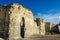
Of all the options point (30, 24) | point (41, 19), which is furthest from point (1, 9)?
point (41, 19)

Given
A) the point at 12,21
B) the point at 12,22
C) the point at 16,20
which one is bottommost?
the point at 12,22

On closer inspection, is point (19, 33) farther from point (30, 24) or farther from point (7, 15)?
→ point (30, 24)

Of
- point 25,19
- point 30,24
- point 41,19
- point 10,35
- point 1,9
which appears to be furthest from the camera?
point 41,19

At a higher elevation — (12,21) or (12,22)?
(12,21)

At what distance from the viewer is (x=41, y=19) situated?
36.0m

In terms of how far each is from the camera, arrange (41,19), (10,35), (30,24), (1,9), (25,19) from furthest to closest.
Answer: (41,19), (30,24), (25,19), (1,9), (10,35)

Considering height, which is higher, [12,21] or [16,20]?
[16,20]

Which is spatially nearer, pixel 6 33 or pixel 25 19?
pixel 6 33

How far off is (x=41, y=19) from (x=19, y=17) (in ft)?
43.3

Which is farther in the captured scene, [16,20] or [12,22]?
[16,20]

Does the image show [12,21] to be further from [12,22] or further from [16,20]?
[16,20]

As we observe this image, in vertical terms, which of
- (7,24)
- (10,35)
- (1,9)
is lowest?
(10,35)

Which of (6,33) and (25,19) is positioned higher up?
(25,19)

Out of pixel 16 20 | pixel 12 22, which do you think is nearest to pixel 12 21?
pixel 12 22
